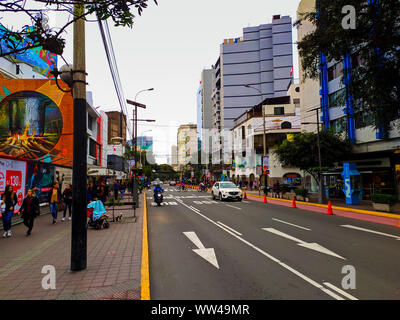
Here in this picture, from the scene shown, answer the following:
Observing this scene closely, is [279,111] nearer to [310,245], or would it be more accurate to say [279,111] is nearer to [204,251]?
[310,245]

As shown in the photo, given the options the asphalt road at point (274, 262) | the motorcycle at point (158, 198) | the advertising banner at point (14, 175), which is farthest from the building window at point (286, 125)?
the advertising banner at point (14, 175)

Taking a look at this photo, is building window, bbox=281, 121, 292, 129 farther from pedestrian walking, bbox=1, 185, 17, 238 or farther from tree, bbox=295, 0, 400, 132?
pedestrian walking, bbox=1, 185, 17, 238

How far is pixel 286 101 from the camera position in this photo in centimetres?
5094

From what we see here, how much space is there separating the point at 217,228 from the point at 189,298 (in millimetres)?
6154

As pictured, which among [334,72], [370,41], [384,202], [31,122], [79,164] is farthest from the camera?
[31,122]

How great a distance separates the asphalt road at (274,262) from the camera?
440cm

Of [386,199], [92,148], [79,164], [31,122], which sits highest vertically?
[31,122]

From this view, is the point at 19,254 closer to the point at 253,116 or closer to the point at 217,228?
the point at 217,228

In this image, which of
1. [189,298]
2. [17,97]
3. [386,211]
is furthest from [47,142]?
[386,211]

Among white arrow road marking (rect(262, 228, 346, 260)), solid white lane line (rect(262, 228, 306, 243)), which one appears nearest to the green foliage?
solid white lane line (rect(262, 228, 306, 243))

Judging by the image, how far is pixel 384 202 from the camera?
14.5m

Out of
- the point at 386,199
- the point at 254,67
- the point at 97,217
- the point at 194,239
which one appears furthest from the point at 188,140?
the point at 194,239

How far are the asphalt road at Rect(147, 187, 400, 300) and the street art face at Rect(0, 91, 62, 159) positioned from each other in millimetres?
21498

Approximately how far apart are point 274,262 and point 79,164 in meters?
4.92
